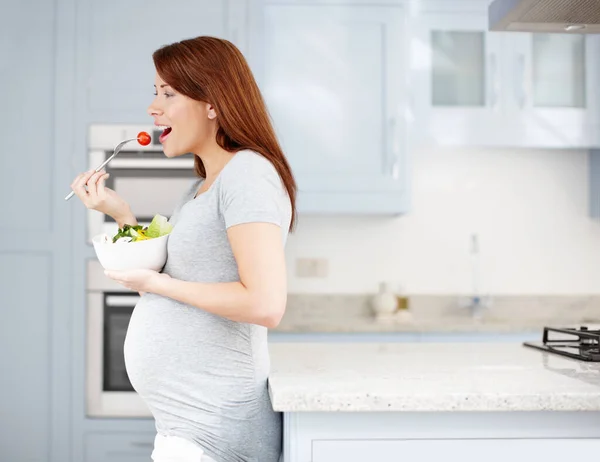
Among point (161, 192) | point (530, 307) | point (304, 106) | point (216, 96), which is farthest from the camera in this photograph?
point (530, 307)

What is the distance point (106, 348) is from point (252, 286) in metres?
1.86

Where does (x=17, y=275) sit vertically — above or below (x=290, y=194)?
below

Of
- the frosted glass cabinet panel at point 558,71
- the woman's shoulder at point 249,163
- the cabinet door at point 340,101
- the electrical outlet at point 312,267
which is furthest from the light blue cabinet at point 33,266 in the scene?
the frosted glass cabinet panel at point 558,71

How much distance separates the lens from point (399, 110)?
320 centimetres

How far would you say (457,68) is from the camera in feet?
11.0

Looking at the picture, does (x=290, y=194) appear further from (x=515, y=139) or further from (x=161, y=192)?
(x=515, y=139)

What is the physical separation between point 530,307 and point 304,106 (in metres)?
1.50

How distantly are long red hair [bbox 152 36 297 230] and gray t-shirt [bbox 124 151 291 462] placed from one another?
4cm

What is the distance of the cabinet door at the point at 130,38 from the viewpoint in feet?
9.78

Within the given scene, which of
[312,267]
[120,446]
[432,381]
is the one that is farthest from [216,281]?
[312,267]

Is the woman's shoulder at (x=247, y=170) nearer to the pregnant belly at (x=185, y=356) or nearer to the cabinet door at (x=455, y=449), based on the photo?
the pregnant belly at (x=185, y=356)

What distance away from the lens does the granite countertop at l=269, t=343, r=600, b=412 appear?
3.95ft

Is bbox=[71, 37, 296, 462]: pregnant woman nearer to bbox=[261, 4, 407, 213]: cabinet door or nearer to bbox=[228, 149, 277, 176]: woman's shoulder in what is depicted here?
bbox=[228, 149, 277, 176]: woman's shoulder

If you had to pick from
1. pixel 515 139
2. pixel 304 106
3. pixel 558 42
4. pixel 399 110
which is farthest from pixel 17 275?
pixel 558 42
